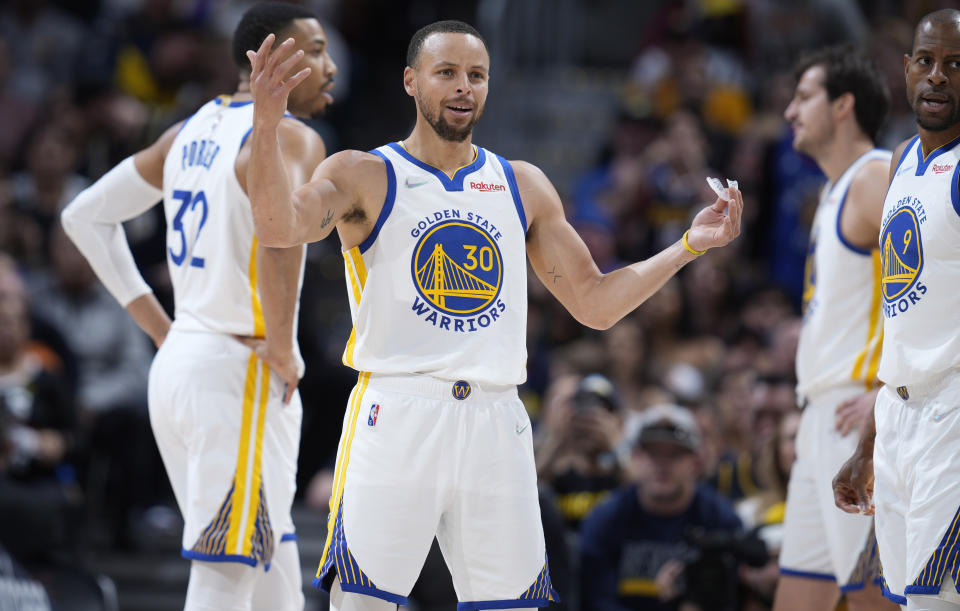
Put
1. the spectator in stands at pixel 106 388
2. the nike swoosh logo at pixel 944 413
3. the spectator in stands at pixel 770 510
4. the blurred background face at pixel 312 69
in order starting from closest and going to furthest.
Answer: the nike swoosh logo at pixel 944 413 < the blurred background face at pixel 312 69 < the spectator in stands at pixel 770 510 < the spectator in stands at pixel 106 388

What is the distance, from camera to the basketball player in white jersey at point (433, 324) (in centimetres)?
429

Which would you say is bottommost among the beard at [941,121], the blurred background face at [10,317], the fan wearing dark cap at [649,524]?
the fan wearing dark cap at [649,524]

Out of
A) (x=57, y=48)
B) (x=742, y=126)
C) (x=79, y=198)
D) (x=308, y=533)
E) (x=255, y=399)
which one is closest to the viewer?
(x=255, y=399)

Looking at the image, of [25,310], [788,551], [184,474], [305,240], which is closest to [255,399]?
[184,474]

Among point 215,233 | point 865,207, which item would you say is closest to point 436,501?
point 215,233

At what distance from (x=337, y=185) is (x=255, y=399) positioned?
1.17 meters

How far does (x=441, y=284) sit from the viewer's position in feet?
14.5

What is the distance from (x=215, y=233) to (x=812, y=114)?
276 centimetres

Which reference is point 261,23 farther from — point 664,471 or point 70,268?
point 70,268

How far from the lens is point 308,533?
9555mm

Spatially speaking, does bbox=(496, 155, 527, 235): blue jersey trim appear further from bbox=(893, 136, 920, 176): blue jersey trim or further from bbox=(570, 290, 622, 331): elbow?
bbox=(893, 136, 920, 176): blue jersey trim

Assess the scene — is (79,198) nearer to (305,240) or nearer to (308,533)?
(305,240)

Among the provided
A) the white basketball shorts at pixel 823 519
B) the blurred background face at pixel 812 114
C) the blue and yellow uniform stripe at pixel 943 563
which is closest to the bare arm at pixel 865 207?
the blurred background face at pixel 812 114

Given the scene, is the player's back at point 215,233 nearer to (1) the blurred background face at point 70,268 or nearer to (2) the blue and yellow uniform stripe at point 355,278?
(2) the blue and yellow uniform stripe at point 355,278
